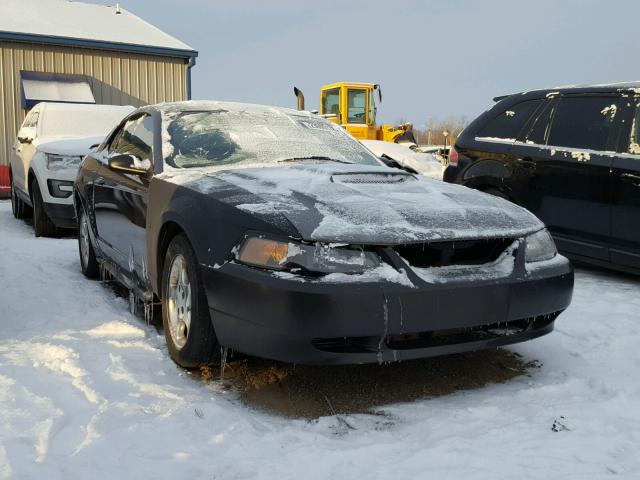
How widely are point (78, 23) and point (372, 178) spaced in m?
19.4

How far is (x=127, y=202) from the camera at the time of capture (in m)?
4.21

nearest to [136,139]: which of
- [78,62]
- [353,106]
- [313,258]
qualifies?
[313,258]

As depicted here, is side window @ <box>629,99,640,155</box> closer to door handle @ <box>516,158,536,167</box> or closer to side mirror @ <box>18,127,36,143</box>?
door handle @ <box>516,158,536,167</box>

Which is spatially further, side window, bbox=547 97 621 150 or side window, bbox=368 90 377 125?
side window, bbox=368 90 377 125

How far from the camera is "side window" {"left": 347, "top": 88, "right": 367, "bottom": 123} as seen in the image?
2052 centimetres

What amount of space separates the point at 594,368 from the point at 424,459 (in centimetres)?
144

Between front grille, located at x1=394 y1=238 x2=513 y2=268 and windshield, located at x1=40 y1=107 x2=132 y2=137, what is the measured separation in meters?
6.61

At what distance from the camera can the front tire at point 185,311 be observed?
122 inches

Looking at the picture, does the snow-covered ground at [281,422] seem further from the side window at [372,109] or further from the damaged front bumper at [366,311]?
the side window at [372,109]

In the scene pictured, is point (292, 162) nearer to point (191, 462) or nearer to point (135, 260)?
point (135, 260)

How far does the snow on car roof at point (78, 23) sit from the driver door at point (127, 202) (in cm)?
1518

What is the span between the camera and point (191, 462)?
2.43m

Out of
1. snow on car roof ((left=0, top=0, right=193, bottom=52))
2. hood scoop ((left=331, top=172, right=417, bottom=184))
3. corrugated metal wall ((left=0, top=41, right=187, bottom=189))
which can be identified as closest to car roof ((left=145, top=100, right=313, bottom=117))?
hood scoop ((left=331, top=172, right=417, bottom=184))

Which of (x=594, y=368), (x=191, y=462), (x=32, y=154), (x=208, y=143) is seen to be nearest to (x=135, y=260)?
(x=208, y=143)
